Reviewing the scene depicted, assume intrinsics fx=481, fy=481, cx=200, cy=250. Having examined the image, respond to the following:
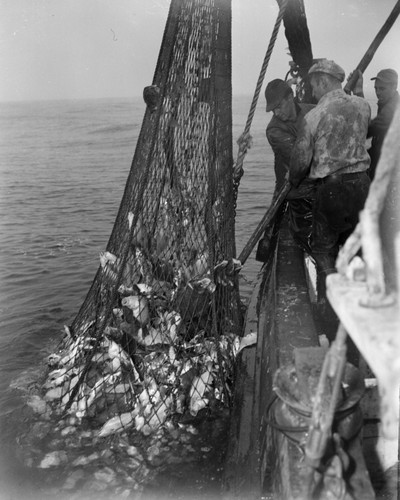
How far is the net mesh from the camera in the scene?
3799 mm

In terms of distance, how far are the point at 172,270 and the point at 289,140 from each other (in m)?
1.96

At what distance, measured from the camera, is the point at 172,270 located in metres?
4.23

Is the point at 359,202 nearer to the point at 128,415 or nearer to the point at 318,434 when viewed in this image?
the point at 128,415

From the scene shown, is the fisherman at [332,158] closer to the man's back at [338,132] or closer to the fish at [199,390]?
the man's back at [338,132]

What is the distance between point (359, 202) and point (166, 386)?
2.18 meters

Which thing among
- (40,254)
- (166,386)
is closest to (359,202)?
(166,386)

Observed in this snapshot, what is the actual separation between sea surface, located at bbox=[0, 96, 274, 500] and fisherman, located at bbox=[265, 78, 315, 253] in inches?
102

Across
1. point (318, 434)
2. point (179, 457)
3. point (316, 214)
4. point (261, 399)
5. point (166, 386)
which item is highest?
point (316, 214)

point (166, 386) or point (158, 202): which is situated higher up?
point (158, 202)

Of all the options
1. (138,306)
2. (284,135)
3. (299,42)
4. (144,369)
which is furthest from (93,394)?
(299,42)

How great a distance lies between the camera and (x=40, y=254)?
9.39 m

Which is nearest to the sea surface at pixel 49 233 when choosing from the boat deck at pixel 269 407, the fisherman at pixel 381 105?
the boat deck at pixel 269 407

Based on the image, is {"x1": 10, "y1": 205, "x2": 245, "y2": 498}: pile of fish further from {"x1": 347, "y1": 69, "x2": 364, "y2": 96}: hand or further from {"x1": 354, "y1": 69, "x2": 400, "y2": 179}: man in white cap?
{"x1": 347, "y1": 69, "x2": 364, "y2": 96}: hand

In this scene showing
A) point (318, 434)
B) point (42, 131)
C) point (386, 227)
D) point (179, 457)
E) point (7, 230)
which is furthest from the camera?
point (42, 131)
